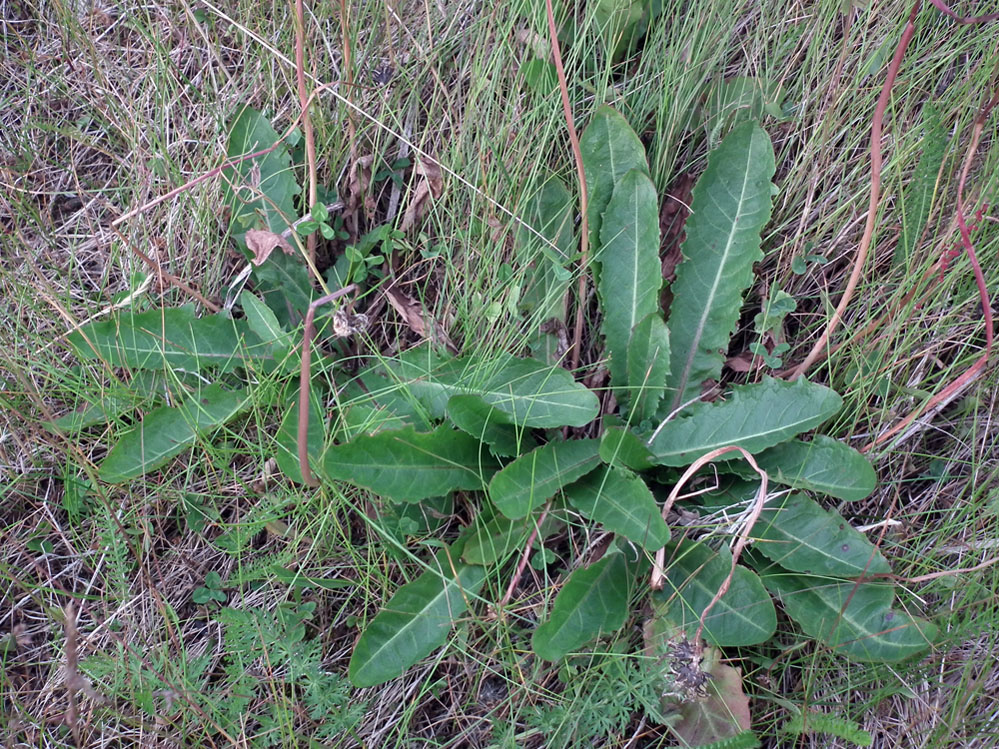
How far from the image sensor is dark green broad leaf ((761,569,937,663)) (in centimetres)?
163

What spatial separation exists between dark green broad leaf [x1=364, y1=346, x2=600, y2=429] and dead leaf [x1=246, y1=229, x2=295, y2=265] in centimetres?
41

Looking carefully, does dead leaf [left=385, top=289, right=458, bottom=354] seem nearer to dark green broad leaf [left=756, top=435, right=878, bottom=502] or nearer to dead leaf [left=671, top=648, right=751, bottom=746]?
dark green broad leaf [left=756, top=435, right=878, bottom=502]

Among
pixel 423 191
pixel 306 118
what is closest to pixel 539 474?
pixel 423 191

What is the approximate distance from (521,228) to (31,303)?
4.54ft

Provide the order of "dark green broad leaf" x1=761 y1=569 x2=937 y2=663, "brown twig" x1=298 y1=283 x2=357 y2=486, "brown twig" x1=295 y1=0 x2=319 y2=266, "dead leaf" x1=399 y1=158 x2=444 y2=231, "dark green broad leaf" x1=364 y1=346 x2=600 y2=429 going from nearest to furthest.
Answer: "brown twig" x1=298 y1=283 x2=357 y2=486 < "dark green broad leaf" x1=761 y1=569 x2=937 y2=663 < "brown twig" x1=295 y1=0 x2=319 y2=266 < "dark green broad leaf" x1=364 y1=346 x2=600 y2=429 < "dead leaf" x1=399 y1=158 x2=444 y2=231

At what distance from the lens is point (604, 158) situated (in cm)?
202

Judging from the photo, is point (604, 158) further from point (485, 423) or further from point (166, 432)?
point (166, 432)

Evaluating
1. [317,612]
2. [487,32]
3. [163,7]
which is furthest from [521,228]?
[163,7]

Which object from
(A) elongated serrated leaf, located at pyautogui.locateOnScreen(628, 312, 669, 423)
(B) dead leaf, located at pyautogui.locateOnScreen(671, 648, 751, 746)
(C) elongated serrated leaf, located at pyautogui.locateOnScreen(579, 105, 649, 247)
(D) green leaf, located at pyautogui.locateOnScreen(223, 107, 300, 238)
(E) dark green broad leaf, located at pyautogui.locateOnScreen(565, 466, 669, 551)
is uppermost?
(C) elongated serrated leaf, located at pyautogui.locateOnScreen(579, 105, 649, 247)

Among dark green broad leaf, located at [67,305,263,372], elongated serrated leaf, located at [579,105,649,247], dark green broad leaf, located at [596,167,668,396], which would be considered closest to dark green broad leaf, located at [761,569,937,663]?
dark green broad leaf, located at [596,167,668,396]

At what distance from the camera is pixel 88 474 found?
1916 mm

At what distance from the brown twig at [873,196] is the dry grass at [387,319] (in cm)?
5

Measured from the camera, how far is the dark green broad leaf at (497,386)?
6.06ft

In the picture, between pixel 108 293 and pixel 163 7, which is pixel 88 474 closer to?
pixel 108 293
